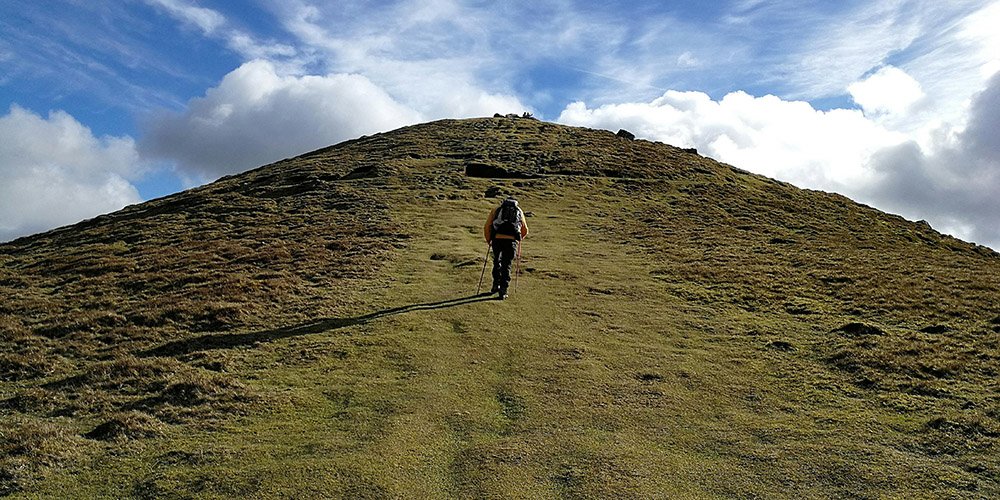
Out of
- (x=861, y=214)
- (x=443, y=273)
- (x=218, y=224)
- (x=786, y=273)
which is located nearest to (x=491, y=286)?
(x=443, y=273)

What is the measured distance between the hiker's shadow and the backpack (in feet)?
9.25

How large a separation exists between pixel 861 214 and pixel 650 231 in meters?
21.3

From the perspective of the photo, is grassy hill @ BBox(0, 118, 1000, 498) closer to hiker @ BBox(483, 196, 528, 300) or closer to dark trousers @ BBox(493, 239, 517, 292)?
dark trousers @ BBox(493, 239, 517, 292)

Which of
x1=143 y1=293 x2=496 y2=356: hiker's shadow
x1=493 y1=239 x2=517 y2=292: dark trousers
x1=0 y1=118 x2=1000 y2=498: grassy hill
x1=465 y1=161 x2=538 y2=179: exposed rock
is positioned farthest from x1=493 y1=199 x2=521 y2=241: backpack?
x1=465 y1=161 x2=538 y2=179: exposed rock

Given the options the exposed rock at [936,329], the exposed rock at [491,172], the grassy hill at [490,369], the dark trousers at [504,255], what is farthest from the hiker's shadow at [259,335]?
the exposed rock at [491,172]

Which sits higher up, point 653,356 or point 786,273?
point 786,273

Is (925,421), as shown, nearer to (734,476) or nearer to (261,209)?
(734,476)

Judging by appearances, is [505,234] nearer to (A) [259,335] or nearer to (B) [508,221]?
(B) [508,221]

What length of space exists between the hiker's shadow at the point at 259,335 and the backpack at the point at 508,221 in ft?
9.25

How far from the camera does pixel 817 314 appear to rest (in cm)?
1855

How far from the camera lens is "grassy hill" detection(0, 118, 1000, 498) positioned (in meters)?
8.65

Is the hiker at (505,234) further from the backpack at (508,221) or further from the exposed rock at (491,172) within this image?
the exposed rock at (491,172)

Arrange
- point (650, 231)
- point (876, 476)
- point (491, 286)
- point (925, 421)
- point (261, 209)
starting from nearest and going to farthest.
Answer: point (876, 476) → point (925, 421) → point (491, 286) → point (650, 231) → point (261, 209)

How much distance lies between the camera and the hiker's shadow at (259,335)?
14891mm
